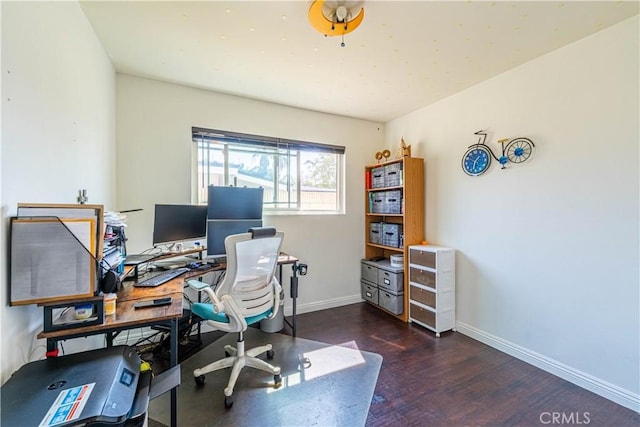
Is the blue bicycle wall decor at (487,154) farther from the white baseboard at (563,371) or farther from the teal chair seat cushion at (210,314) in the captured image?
the teal chair seat cushion at (210,314)

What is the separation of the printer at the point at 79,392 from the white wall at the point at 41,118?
204 mm

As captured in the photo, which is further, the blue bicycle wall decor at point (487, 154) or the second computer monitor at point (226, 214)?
the second computer monitor at point (226, 214)

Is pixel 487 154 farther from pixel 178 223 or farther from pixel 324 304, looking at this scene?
pixel 178 223

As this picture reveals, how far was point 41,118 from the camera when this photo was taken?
4.26 ft

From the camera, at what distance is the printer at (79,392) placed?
31.6 inches

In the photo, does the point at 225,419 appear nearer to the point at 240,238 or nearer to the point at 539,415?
the point at 240,238

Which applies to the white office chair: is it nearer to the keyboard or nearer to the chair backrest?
the chair backrest

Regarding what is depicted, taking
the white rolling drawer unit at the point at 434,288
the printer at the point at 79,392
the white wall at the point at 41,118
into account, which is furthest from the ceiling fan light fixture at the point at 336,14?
the white rolling drawer unit at the point at 434,288

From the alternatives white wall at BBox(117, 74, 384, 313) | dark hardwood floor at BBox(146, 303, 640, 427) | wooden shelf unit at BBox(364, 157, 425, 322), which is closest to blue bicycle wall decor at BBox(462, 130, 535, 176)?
wooden shelf unit at BBox(364, 157, 425, 322)

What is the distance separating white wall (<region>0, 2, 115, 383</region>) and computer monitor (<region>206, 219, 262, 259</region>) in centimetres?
90

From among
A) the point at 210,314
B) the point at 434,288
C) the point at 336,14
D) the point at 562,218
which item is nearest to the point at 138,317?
the point at 210,314

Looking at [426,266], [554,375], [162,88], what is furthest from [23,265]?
[554,375]

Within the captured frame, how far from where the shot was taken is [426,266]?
2.91 meters

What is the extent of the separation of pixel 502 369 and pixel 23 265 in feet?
10.4
